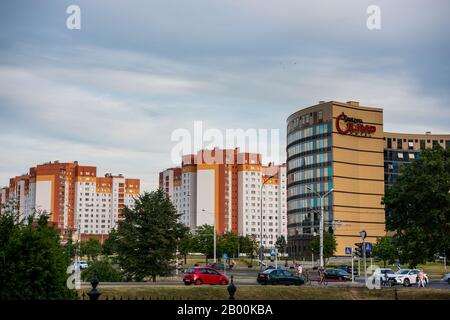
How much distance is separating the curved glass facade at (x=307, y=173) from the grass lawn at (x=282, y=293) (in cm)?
10596

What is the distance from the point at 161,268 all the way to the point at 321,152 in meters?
106

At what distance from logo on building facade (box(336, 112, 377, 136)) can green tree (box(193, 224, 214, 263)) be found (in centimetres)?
3954

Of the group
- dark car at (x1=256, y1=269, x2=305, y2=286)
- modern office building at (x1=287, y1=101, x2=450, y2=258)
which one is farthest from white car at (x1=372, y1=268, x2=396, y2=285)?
modern office building at (x1=287, y1=101, x2=450, y2=258)

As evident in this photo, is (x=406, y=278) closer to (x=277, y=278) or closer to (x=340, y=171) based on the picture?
(x=277, y=278)

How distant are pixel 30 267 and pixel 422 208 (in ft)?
88.8

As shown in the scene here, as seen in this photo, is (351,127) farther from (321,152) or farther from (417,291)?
(417,291)

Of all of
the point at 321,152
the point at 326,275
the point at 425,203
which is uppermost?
the point at 321,152

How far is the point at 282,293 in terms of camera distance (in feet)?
133

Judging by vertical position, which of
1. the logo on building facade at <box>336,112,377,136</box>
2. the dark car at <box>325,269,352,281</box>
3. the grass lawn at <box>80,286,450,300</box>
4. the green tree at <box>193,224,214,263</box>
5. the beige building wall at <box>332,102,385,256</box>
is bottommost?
the dark car at <box>325,269,352,281</box>

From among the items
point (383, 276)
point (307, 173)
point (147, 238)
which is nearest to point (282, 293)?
point (147, 238)

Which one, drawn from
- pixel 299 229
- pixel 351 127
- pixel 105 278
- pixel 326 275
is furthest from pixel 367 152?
pixel 105 278

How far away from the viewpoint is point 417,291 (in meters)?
42.3

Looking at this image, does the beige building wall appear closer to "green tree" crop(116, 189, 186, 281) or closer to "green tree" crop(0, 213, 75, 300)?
"green tree" crop(116, 189, 186, 281)

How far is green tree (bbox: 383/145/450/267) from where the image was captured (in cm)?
4094
